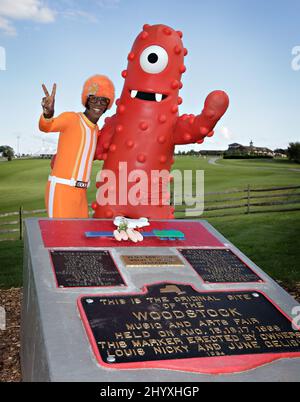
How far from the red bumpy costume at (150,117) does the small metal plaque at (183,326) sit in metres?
1.98

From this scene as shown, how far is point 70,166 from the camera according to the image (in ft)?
17.1

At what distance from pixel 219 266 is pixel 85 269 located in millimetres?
1109

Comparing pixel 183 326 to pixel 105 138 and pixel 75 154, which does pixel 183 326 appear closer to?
pixel 75 154

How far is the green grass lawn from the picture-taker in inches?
348

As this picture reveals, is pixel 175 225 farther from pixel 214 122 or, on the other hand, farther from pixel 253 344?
pixel 253 344

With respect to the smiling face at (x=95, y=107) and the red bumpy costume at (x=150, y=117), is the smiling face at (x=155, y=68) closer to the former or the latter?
the red bumpy costume at (x=150, y=117)

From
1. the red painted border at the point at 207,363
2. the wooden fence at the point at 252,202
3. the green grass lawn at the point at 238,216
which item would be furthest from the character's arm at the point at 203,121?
the wooden fence at the point at 252,202

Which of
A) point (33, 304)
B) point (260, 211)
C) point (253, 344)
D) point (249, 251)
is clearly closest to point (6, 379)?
point (33, 304)

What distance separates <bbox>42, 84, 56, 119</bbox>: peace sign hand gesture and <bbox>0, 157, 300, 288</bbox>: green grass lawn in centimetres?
343

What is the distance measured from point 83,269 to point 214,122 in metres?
2.21

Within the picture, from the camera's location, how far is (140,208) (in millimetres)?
5375

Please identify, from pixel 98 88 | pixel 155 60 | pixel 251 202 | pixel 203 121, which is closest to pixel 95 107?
pixel 98 88

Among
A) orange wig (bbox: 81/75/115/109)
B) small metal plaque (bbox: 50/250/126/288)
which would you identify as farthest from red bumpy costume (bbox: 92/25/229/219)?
small metal plaque (bbox: 50/250/126/288)

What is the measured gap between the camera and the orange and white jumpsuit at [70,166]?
5203mm
